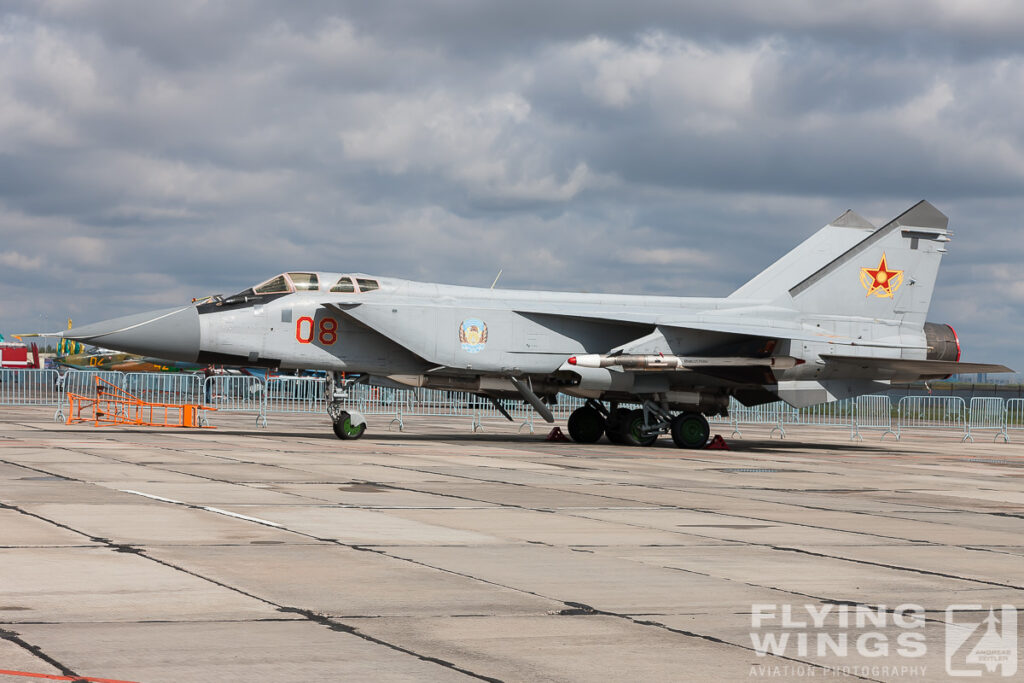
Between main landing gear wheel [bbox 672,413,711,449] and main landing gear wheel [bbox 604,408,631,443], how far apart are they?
1097 millimetres

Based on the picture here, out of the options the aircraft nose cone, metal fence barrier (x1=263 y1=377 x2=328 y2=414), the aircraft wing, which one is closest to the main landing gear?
the aircraft wing

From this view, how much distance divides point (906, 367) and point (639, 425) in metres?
5.68

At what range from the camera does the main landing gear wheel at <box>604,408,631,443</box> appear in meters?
23.3

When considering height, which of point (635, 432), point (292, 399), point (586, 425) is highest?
point (292, 399)

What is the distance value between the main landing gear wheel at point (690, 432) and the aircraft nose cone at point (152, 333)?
9732 millimetres

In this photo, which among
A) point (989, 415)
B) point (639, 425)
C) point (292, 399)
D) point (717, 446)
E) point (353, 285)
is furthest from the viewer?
point (292, 399)

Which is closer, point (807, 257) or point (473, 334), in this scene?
point (473, 334)

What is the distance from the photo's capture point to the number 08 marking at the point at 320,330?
20.4 metres

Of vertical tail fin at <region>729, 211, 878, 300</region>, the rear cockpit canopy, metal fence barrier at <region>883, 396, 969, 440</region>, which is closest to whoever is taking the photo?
the rear cockpit canopy

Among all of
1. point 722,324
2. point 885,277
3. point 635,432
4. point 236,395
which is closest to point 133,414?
point 236,395

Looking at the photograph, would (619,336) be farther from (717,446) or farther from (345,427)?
(345,427)

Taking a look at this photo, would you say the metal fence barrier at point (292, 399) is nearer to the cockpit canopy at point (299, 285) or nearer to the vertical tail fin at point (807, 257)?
the cockpit canopy at point (299, 285)

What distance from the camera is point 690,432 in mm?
22641

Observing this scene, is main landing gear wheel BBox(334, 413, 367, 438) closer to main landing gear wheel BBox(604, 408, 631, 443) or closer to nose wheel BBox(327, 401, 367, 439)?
nose wheel BBox(327, 401, 367, 439)
